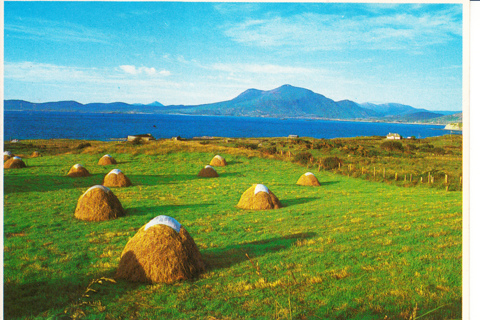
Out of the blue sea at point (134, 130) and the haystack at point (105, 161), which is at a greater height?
the blue sea at point (134, 130)

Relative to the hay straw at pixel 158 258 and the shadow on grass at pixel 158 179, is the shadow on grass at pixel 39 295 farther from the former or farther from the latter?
the shadow on grass at pixel 158 179

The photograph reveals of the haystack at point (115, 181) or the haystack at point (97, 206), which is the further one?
the haystack at point (115, 181)

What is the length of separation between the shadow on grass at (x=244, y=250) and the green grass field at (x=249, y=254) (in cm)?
4

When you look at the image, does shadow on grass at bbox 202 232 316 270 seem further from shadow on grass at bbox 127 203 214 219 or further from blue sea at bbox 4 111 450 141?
blue sea at bbox 4 111 450 141

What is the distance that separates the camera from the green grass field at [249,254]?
6324mm

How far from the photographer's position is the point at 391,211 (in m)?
15.0

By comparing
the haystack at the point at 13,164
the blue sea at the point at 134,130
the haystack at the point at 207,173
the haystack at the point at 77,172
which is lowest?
the haystack at the point at 207,173

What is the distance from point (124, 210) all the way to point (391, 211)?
1267 centimetres

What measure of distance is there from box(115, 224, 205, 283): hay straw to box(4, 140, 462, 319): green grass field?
244 millimetres

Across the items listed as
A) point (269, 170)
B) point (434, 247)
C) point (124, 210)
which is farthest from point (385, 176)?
point (124, 210)

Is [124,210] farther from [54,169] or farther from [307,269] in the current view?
[54,169]

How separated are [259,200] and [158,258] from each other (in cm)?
833

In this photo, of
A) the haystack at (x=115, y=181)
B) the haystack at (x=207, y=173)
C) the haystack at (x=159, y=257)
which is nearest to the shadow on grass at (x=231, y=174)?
the haystack at (x=207, y=173)

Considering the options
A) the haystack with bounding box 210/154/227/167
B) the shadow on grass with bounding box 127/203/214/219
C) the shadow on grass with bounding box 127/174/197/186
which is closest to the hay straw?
the shadow on grass with bounding box 127/203/214/219
